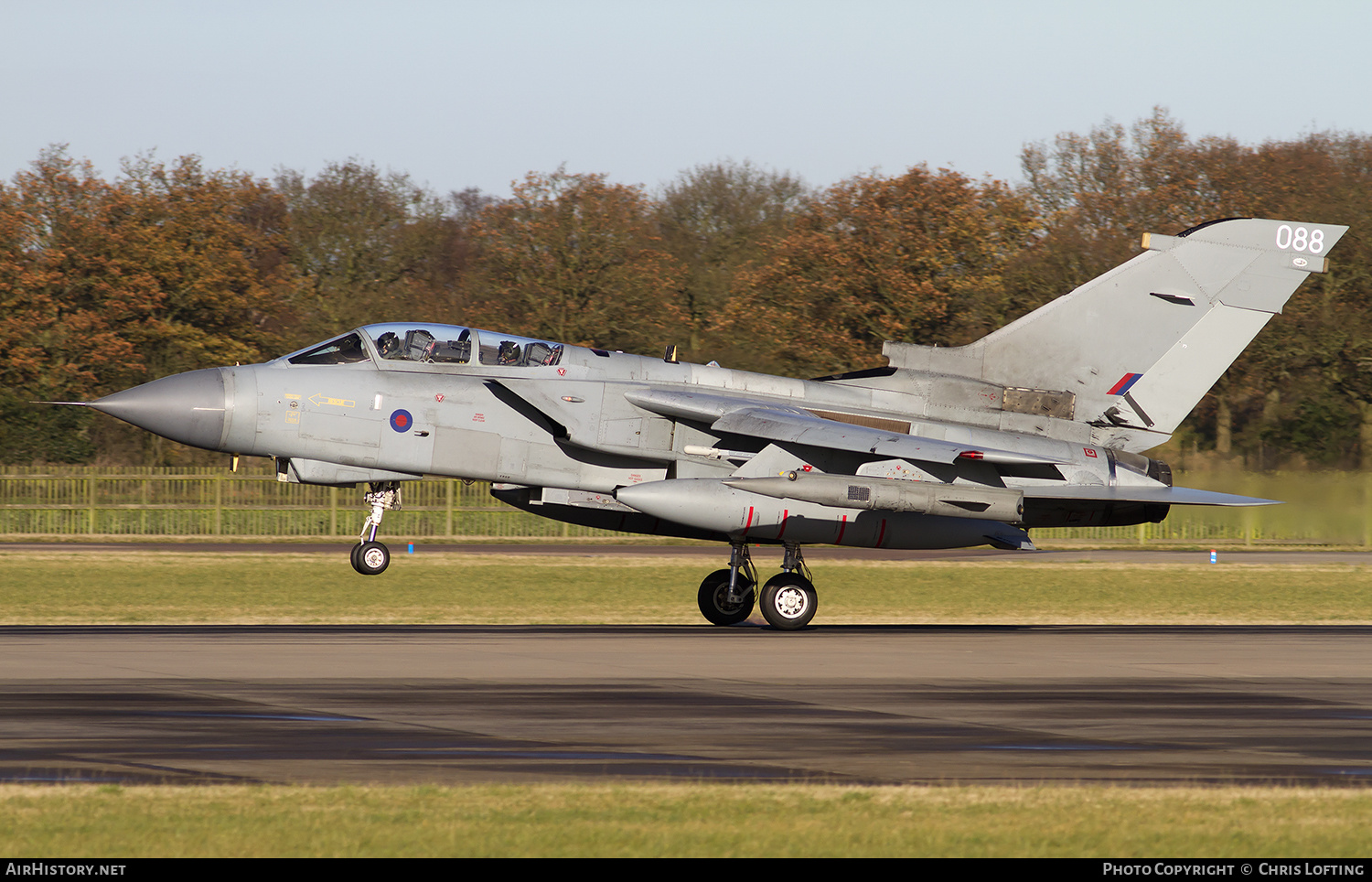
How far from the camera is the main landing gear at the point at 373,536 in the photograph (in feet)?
63.1

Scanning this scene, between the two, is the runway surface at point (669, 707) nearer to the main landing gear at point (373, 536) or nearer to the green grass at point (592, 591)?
the main landing gear at point (373, 536)

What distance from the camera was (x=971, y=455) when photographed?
18672 mm

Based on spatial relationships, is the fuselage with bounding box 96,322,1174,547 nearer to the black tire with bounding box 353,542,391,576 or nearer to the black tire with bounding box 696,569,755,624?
the black tire with bounding box 353,542,391,576

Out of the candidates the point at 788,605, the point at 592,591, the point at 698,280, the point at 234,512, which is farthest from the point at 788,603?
the point at 698,280

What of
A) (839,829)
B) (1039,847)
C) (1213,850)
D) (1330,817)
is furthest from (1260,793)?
(839,829)

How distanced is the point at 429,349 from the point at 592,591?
7.21m

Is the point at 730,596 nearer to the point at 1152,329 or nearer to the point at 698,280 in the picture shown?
the point at 1152,329

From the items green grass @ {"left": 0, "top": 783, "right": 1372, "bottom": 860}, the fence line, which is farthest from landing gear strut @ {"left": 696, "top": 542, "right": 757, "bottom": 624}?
the fence line

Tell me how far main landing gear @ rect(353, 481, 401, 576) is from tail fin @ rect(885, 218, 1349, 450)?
23.2ft

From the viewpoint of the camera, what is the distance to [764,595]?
63.9ft

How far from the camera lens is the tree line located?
45281 mm

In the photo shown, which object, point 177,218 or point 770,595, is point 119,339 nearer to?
point 177,218

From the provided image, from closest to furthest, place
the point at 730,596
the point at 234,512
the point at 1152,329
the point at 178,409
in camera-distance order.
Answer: the point at 178,409 < the point at 730,596 < the point at 1152,329 < the point at 234,512

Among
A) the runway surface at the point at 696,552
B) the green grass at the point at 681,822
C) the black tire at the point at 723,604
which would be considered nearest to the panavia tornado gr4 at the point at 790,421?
the black tire at the point at 723,604
